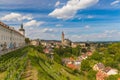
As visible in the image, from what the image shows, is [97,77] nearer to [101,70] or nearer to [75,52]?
[101,70]

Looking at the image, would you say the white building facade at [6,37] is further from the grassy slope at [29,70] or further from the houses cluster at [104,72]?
the houses cluster at [104,72]

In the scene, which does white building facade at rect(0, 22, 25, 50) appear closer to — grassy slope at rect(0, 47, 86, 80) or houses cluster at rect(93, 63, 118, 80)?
grassy slope at rect(0, 47, 86, 80)

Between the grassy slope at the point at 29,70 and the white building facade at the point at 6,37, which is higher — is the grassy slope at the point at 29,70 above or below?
below

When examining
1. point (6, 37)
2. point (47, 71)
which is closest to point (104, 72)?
point (6, 37)

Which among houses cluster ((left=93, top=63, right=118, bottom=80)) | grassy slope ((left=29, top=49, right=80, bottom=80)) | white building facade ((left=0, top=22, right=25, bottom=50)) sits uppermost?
white building facade ((left=0, top=22, right=25, bottom=50))

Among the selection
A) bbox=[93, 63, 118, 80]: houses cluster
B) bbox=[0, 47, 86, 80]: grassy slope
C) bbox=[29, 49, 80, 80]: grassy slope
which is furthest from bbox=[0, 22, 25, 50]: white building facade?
bbox=[93, 63, 118, 80]: houses cluster

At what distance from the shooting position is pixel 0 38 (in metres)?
51.5

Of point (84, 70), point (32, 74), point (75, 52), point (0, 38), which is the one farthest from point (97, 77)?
point (75, 52)

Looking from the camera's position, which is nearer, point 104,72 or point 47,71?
point 47,71

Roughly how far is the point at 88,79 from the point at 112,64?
24094 millimetres

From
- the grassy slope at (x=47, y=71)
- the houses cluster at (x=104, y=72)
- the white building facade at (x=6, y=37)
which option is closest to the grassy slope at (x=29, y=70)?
the grassy slope at (x=47, y=71)

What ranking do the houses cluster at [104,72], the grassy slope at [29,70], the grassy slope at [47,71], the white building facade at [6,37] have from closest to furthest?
the grassy slope at [29,70]
the grassy slope at [47,71]
the white building facade at [6,37]
the houses cluster at [104,72]

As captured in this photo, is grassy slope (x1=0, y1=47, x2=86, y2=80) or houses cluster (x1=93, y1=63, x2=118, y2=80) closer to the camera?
grassy slope (x1=0, y1=47, x2=86, y2=80)

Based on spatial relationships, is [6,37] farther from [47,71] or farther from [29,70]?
[29,70]
